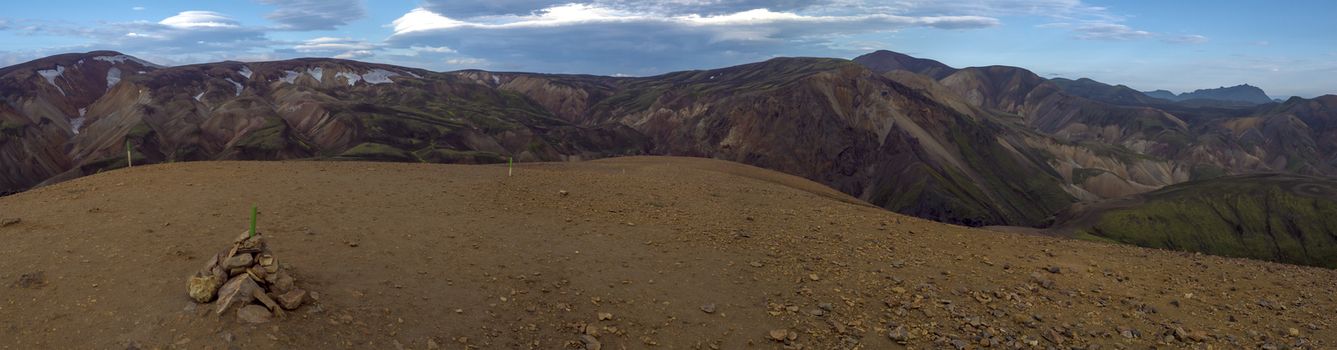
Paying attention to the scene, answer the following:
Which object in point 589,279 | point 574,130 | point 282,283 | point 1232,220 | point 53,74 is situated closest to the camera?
point 282,283

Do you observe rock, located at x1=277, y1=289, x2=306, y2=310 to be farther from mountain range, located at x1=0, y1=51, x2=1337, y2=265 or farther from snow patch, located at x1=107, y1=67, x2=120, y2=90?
snow patch, located at x1=107, y1=67, x2=120, y2=90

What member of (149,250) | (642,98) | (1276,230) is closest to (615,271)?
(149,250)

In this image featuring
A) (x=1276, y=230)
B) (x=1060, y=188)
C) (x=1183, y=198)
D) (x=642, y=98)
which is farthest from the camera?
(x=642, y=98)

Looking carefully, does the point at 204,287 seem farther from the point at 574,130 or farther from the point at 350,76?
the point at 350,76

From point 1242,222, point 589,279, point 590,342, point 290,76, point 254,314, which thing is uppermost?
point 290,76

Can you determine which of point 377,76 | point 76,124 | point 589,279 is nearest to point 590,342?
point 589,279

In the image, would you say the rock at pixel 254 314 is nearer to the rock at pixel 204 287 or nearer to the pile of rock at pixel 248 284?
the pile of rock at pixel 248 284

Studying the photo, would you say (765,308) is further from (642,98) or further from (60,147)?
(642,98)
